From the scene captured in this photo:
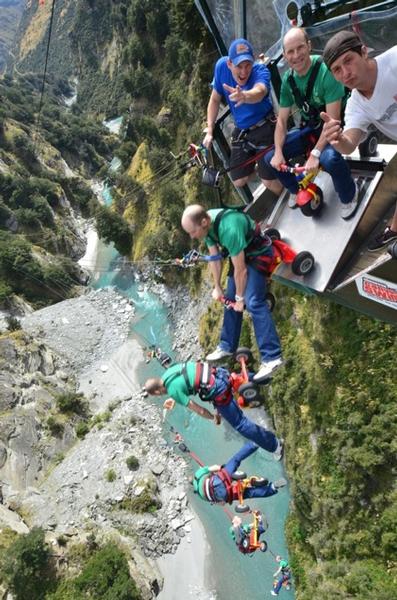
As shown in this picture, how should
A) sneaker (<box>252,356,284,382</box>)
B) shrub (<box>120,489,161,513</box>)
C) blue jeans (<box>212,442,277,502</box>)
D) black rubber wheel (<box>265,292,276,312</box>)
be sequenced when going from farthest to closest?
shrub (<box>120,489,161,513</box>) → blue jeans (<box>212,442,277,502</box>) → black rubber wheel (<box>265,292,276,312</box>) → sneaker (<box>252,356,284,382</box>)

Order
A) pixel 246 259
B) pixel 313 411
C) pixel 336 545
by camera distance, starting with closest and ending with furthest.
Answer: pixel 246 259 → pixel 336 545 → pixel 313 411

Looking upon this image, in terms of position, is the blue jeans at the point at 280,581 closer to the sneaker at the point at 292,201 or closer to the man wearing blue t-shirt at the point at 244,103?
the sneaker at the point at 292,201

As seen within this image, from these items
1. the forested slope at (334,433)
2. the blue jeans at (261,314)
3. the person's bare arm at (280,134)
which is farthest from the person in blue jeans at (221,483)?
the person's bare arm at (280,134)

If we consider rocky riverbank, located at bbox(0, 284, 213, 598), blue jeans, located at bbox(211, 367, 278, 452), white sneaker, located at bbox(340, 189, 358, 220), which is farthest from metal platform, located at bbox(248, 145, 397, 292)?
rocky riverbank, located at bbox(0, 284, 213, 598)

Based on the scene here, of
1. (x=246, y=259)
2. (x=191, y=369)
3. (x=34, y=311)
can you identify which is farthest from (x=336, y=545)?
(x=34, y=311)

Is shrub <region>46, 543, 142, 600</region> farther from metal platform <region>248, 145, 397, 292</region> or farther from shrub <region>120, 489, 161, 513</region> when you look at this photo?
metal platform <region>248, 145, 397, 292</region>

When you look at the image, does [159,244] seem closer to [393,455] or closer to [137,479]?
[137,479]

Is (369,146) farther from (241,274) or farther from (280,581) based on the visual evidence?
(280,581)
